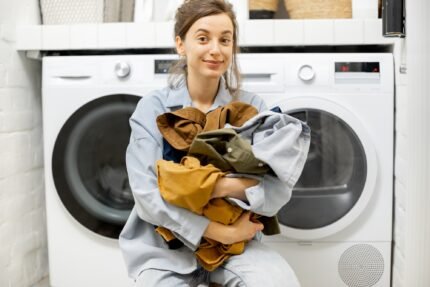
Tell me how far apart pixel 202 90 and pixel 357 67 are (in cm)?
56

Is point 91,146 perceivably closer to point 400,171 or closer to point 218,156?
point 218,156

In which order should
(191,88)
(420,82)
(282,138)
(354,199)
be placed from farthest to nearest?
(354,199) → (191,88) → (420,82) → (282,138)

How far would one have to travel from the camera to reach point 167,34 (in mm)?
1812

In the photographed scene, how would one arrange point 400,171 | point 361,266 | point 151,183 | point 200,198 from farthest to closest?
point 361,266
point 400,171
point 151,183
point 200,198

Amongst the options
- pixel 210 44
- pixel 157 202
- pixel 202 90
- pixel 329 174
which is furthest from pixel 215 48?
pixel 329 174

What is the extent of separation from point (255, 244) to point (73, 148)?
2.46 feet

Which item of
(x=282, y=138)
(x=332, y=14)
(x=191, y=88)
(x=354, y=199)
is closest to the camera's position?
(x=282, y=138)

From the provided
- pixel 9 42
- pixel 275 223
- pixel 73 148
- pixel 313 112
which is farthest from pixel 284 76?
pixel 9 42

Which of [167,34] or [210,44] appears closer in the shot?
[210,44]

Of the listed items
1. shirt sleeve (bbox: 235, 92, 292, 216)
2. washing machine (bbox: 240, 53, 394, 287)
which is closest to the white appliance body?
washing machine (bbox: 240, 53, 394, 287)

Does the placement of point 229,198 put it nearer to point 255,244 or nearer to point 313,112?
point 255,244

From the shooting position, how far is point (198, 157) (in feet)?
4.26

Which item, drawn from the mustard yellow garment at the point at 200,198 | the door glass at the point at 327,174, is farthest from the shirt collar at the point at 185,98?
the door glass at the point at 327,174

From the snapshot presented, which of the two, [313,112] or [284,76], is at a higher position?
[284,76]
